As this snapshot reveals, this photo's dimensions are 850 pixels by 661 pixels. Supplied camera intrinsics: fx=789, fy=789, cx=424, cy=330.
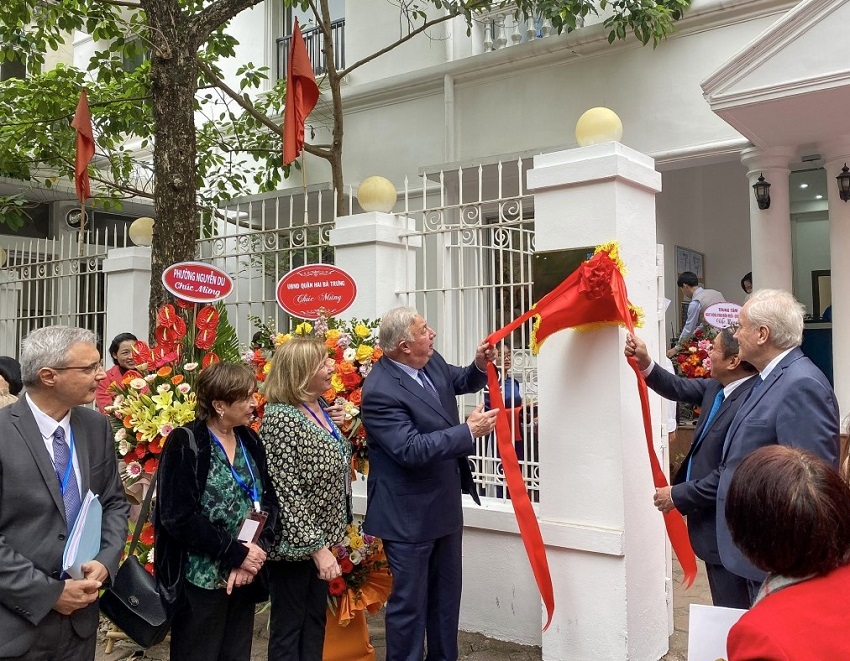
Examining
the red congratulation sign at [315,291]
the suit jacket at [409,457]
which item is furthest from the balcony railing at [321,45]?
the suit jacket at [409,457]

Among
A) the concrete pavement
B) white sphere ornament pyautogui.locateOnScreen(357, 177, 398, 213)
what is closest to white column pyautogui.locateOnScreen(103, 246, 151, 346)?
white sphere ornament pyautogui.locateOnScreen(357, 177, 398, 213)

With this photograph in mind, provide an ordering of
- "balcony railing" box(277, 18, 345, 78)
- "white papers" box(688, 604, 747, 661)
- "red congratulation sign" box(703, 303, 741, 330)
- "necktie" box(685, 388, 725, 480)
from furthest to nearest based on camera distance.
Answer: "balcony railing" box(277, 18, 345, 78)
"red congratulation sign" box(703, 303, 741, 330)
"necktie" box(685, 388, 725, 480)
"white papers" box(688, 604, 747, 661)

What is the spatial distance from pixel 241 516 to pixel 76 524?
0.69 metres

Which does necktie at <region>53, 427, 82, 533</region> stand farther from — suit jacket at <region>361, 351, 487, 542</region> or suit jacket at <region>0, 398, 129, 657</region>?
suit jacket at <region>361, 351, 487, 542</region>

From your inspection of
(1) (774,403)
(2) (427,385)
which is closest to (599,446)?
(2) (427,385)

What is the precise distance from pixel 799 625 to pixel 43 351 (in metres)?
2.47

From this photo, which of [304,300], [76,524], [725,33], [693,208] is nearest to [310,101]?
[304,300]

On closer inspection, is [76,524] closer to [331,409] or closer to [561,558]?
[331,409]

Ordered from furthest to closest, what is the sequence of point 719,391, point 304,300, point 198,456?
1. point 304,300
2. point 719,391
3. point 198,456

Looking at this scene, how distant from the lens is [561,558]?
4219 millimetres

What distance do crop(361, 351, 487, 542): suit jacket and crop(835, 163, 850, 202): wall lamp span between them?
4.95 metres

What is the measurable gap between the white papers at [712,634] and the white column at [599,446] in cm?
219

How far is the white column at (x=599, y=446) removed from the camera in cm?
406

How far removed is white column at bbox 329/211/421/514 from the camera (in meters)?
5.29
